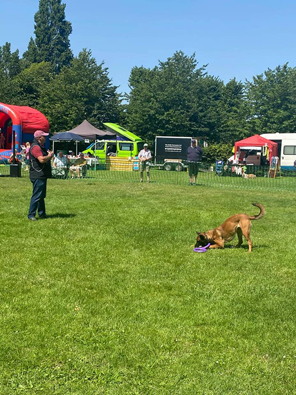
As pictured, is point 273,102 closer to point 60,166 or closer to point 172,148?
point 172,148

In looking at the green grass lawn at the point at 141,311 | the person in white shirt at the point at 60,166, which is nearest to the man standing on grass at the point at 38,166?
the green grass lawn at the point at 141,311

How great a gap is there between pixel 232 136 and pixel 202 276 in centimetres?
4270

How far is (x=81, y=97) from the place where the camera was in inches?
1710

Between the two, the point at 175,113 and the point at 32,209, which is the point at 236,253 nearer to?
the point at 32,209

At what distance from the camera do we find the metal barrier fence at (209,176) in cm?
1998

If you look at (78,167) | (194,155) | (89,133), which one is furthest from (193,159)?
(89,133)

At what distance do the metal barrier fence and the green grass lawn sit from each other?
1141 centimetres

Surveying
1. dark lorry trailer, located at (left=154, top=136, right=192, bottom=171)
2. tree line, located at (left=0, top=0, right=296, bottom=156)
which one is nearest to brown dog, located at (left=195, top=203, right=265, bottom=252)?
dark lorry trailer, located at (left=154, top=136, right=192, bottom=171)

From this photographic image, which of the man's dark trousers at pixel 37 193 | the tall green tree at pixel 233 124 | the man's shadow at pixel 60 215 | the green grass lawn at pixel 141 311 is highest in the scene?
the tall green tree at pixel 233 124

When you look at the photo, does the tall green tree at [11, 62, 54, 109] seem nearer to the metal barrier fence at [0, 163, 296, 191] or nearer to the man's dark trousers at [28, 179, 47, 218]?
the metal barrier fence at [0, 163, 296, 191]

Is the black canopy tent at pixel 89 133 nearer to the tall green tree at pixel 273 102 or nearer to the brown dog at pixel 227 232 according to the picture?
the tall green tree at pixel 273 102

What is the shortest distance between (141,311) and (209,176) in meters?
18.3

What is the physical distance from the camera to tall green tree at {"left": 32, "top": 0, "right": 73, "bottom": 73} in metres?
85.3

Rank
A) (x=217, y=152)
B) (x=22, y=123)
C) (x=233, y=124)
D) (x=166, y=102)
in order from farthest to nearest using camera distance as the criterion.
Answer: (x=233, y=124) → (x=166, y=102) → (x=217, y=152) → (x=22, y=123)
